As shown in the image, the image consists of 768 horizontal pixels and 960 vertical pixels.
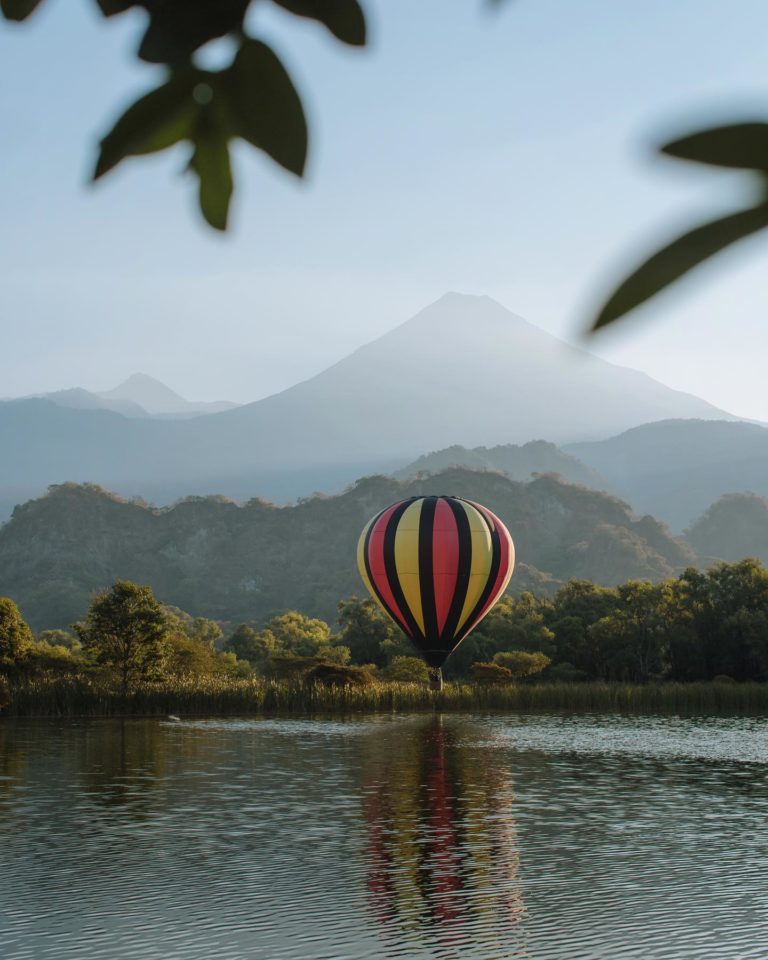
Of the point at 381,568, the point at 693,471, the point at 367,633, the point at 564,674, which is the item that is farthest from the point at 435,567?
the point at 693,471

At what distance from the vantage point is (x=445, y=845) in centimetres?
1792

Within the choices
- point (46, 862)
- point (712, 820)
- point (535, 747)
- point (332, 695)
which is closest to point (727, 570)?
point (332, 695)

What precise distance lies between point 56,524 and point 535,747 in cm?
11057

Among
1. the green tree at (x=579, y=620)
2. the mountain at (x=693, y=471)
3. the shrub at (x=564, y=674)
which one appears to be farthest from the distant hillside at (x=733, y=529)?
the shrub at (x=564, y=674)

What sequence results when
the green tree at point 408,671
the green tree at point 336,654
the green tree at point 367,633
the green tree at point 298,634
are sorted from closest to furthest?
1. the green tree at point 408,671
2. the green tree at point 336,654
3. the green tree at point 367,633
4. the green tree at point 298,634

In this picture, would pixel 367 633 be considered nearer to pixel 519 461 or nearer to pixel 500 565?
pixel 500 565

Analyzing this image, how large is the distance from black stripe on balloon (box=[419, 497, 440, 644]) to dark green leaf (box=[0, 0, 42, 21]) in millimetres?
41313

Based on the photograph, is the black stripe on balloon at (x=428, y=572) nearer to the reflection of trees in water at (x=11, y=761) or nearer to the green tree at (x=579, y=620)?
the green tree at (x=579, y=620)

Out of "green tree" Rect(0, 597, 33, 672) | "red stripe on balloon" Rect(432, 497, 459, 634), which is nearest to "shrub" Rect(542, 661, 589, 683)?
"red stripe on balloon" Rect(432, 497, 459, 634)

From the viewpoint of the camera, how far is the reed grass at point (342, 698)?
1603 inches

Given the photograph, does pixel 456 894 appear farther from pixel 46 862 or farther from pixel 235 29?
pixel 235 29

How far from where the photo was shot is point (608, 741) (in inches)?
1249

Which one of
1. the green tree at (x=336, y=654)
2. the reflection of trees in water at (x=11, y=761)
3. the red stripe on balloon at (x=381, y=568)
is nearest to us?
the reflection of trees in water at (x=11, y=761)

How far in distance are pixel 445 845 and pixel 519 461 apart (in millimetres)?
173817
